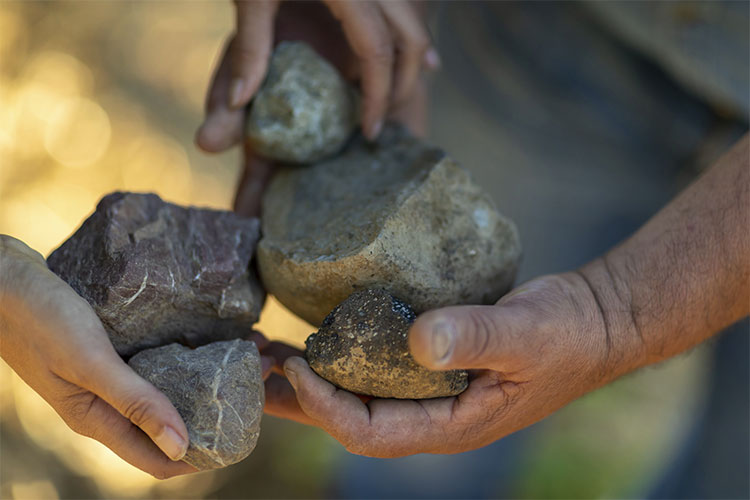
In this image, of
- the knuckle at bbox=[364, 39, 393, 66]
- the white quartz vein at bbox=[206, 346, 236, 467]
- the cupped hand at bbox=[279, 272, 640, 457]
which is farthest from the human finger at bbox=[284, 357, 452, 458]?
the knuckle at bbox=[364, 39, 393, 66]

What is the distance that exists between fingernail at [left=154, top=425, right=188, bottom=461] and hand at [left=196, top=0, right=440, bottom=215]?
2.73 feet

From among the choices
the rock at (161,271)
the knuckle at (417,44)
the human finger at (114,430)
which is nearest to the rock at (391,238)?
the rock at (161,271)

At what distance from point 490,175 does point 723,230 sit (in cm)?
135

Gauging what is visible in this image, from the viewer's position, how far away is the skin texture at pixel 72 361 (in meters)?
1.09

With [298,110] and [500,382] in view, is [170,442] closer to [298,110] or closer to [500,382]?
[500,382]

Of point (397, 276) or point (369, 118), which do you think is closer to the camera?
point (397, 276)

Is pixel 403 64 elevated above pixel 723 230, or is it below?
above

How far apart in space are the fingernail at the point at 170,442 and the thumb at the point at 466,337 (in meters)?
0.44

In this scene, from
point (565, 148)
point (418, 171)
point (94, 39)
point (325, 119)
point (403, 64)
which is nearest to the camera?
point (418, 171)

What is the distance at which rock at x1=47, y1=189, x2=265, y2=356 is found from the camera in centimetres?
130

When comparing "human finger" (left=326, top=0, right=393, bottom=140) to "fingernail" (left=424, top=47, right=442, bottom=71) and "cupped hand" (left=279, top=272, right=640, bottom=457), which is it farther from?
"cupped hand" (left=279, top=272, right=640, bottom=457)

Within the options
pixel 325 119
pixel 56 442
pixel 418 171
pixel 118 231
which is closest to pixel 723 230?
pixel 418 171

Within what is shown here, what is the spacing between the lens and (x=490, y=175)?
269 cm

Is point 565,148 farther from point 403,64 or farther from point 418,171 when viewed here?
point 418,171
